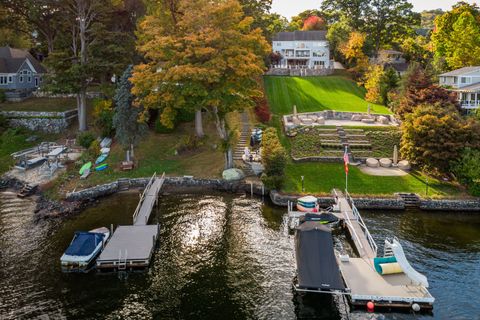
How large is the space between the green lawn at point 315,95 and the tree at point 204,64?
1919cm

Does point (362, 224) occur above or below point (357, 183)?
below

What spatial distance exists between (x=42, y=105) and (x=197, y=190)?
3355cm

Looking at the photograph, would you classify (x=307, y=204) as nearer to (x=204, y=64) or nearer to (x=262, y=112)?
(x=204, y=64)

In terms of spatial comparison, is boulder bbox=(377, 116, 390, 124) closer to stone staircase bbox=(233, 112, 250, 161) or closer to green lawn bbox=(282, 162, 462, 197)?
green lawn bbox=(282, 162, 462, 197)

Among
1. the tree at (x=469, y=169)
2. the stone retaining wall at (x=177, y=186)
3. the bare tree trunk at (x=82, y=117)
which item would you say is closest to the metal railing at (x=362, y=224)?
the stone retaining wall at (x=177, y=186)

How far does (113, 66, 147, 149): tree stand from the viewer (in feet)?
150

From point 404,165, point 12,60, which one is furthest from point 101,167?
point 12,60

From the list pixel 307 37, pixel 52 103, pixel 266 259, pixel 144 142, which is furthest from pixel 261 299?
pixel 307 37

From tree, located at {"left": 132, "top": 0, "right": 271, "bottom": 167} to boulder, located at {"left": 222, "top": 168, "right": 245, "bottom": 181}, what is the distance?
1555 mm

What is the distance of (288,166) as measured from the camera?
45.3 m

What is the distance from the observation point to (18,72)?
221 ft

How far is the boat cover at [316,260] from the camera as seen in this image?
75.6 feet

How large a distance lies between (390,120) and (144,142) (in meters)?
32.3

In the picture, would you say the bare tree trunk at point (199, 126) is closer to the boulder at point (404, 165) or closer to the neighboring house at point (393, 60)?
the boulder at point (404, 165)
